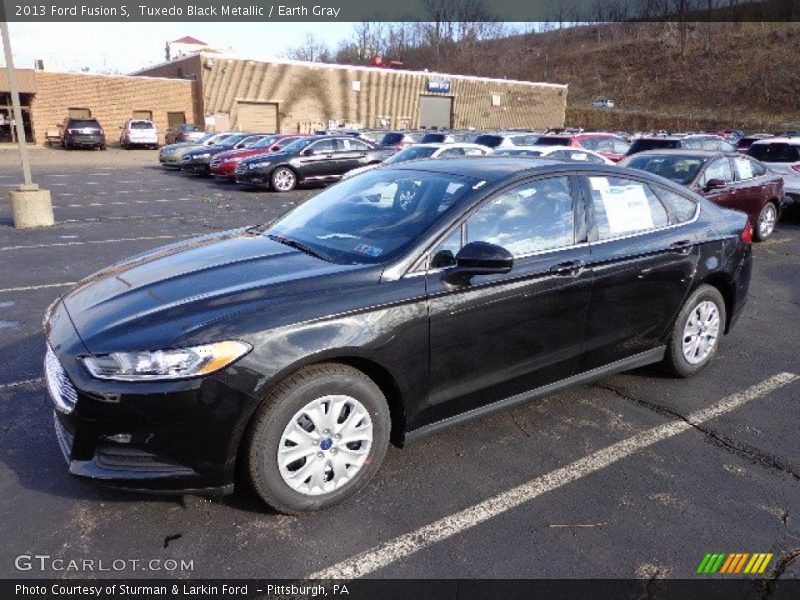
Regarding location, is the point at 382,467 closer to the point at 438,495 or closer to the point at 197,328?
the point at 438,495

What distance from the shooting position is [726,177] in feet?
29.7

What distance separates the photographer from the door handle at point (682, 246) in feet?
13.5

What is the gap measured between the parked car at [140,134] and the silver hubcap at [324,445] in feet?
122

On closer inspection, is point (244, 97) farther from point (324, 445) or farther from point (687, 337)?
point (324, 445)

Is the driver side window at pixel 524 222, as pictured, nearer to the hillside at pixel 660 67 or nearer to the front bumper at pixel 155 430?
the front bumper at pixel 155 430

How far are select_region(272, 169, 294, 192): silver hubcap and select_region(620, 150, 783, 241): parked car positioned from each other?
Answer: 1013cm

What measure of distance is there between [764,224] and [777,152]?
3249 mm

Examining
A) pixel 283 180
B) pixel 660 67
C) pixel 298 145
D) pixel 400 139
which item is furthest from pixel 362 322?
pixel 660 67

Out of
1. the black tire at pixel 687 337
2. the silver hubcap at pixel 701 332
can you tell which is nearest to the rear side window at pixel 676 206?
the black tire at pixel 687 337

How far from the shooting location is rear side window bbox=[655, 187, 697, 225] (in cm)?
426

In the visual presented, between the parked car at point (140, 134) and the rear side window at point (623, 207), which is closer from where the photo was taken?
the rear side window at point (623, 207)

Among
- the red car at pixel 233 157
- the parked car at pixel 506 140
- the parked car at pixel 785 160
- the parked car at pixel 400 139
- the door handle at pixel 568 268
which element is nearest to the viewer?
the door handle at pixel 568 268

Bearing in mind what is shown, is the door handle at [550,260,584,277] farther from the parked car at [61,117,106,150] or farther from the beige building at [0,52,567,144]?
the beige building at [0,52,567,144]

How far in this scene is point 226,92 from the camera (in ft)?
130
